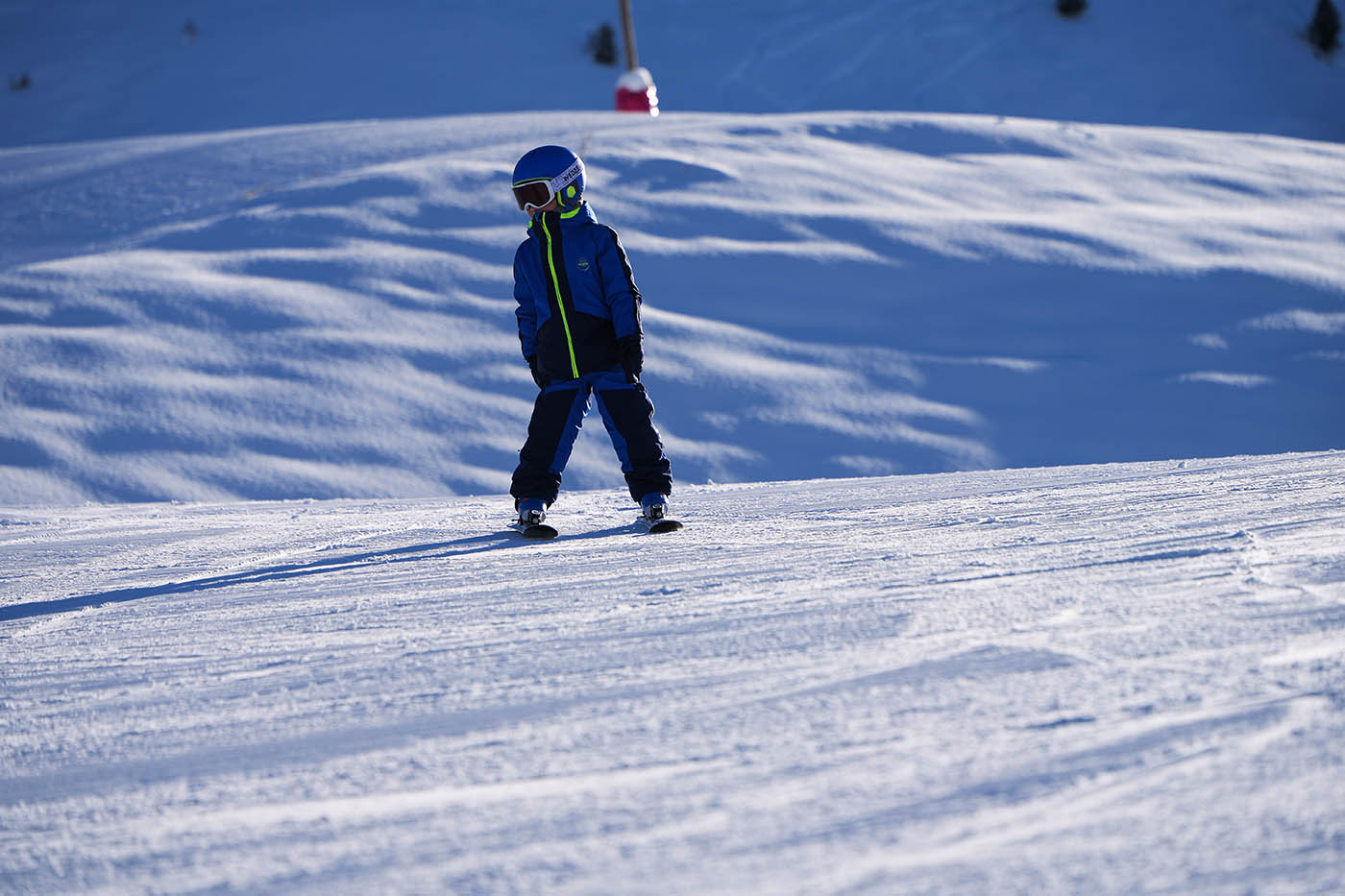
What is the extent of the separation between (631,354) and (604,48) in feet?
63.2

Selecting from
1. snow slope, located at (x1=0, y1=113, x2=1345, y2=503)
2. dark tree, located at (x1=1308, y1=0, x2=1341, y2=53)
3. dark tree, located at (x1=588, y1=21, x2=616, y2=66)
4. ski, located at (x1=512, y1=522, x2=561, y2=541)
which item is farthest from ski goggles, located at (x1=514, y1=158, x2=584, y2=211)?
dark tree, located at (x1=1308, y1=0, x2=1341, y2=53)

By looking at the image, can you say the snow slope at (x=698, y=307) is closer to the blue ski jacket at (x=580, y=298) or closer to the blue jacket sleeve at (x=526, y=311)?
the blue jacket sleeve at (x=526, y=311)

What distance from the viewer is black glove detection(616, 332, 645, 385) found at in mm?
3809

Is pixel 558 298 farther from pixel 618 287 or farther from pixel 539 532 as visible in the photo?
pixel 539 532

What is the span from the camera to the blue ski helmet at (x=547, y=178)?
3.71 meters

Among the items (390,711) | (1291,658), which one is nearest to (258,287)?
(390,711)

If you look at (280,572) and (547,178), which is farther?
(547,178)

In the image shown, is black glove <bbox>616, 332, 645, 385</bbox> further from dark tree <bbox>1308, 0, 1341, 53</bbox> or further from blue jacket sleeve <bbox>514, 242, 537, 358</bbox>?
dark tree <bbox>1308, 0, 1341, 53</bbox>

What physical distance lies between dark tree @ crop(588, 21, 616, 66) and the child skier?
62.2 feet

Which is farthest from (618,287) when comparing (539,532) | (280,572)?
(280,572)

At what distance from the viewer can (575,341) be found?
3795 millimetres

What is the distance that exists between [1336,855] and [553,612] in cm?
158

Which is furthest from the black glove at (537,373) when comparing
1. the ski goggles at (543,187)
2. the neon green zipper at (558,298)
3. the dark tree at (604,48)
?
the dark tree at (604,48)

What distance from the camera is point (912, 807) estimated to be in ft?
4.76
